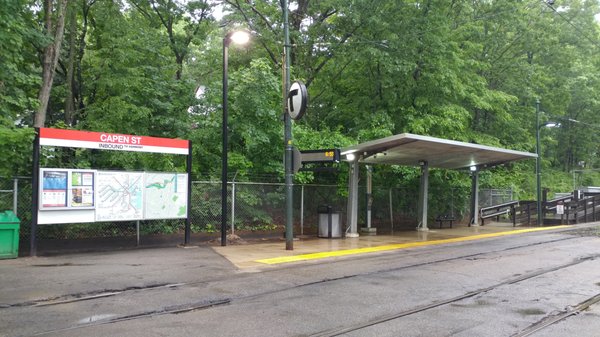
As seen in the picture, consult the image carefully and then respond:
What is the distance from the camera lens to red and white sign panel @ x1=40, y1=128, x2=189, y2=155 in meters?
11.4

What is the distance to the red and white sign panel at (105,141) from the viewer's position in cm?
1139

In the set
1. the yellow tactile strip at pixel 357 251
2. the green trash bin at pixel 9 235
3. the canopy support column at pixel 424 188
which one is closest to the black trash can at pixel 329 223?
the yellow tactile strip at pixel 357 251

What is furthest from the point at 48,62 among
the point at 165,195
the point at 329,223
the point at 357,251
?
the point at 357,251

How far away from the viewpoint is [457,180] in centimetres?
2581

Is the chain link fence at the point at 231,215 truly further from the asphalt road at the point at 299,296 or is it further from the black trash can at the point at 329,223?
the asphalt road at the point at 299,296

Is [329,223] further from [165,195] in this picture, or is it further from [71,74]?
[71,74]

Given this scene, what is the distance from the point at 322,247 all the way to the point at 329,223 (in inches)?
114

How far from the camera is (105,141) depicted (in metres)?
12.2

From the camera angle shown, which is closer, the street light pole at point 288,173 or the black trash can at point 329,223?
the street light pole at point 288,173

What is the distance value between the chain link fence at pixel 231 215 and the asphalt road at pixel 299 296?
106 centimetres

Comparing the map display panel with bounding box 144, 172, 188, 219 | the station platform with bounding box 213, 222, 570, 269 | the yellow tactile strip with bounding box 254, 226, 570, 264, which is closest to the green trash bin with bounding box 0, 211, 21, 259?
the map display panel with bounding box 144, 172, 188, 219

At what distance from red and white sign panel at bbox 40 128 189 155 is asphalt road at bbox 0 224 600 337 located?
2849 millimetres

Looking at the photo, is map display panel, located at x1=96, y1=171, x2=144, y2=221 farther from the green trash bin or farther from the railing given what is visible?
the railing

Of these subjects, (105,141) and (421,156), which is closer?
(105,141)
